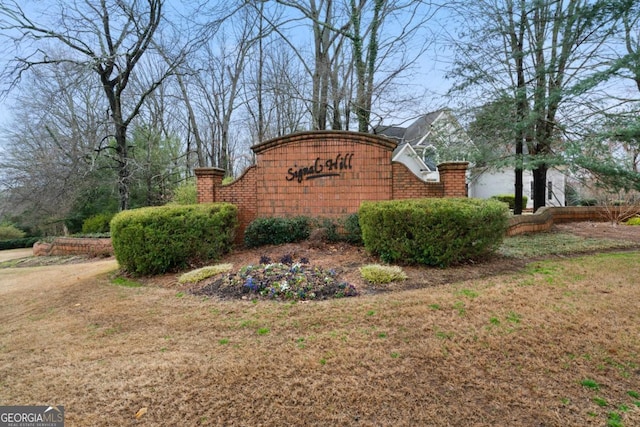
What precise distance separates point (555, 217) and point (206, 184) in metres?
12.1

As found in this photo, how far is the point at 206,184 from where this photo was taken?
325 inches

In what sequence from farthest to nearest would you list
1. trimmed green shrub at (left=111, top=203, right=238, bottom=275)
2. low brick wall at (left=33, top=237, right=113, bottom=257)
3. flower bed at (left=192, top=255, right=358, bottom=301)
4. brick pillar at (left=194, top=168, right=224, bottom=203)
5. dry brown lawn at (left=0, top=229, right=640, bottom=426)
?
low brick wall at (left=33, top=237, right=113, bottom=257) < brick pillar at (left=194, top=168, right=224, bottom=203) < trimmed green shrub at (left=111, top=203, right=238, bottom=275) < flower bed at (left=192, top=255, right=358, bottom=301) < dry brown lawn at (left=0, top=229, right=640, bottom=426)

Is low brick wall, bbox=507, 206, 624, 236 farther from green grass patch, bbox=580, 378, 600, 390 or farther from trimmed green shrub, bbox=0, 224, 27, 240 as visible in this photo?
trimmed green shrub, bbox=0, 224, 27, 240

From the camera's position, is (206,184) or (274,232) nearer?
(274,232)

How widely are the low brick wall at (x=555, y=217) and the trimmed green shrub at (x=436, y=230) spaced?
407cm

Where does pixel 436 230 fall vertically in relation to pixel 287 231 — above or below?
above

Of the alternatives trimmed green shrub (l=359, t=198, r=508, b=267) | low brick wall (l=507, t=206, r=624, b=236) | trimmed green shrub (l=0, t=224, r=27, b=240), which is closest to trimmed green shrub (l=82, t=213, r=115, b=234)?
trimmed green shrub (l=0, t=224, r=27, b=240)

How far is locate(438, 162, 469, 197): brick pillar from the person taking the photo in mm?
7719

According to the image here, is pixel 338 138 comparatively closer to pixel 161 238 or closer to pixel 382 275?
pixel 382 275

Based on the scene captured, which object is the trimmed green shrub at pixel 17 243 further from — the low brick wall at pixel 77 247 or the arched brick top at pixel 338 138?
the arched brick top at pixel 338 138

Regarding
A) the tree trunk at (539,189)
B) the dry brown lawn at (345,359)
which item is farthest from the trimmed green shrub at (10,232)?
the tree trunk at (539,189)

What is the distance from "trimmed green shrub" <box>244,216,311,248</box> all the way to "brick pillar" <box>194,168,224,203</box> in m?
1.42

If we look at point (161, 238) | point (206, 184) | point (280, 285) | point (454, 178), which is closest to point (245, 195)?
point (206, 184)

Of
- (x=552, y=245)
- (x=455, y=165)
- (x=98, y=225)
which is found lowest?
(x=552, y=245)
